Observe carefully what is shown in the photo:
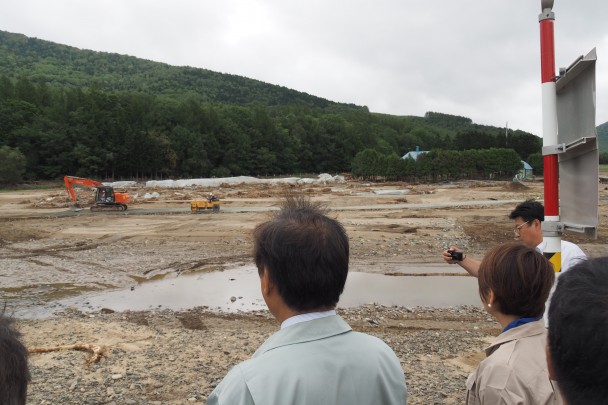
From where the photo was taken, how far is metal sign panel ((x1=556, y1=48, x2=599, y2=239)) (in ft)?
7.68

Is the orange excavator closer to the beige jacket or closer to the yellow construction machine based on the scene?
the yellow construction machine

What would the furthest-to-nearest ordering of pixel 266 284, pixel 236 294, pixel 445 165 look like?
pixel 445 165
pixel 236 294
pixel 266 284

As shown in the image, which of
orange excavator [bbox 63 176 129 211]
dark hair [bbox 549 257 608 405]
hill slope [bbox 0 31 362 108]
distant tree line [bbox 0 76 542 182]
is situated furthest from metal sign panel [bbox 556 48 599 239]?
hill slope [bbox 0 31 362 108]

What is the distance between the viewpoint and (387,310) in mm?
9352

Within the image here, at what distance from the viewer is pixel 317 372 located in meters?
1.47

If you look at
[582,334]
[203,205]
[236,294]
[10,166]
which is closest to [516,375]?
[582,334]

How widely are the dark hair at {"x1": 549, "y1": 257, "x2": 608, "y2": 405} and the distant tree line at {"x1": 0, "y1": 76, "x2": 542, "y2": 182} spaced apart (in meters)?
56.8

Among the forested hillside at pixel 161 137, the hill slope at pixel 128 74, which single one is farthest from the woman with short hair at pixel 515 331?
the hill slope at pixel 128 74

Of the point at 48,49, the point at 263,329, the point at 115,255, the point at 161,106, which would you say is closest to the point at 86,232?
the point at 115,255

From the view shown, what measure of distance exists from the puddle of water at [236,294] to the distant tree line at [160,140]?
4593 cm

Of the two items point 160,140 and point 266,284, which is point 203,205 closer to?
point 266,284

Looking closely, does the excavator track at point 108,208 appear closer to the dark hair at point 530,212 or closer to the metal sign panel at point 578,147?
the dark hair at point 530,212

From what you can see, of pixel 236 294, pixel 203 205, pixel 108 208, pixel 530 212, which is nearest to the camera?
pixel 530 212

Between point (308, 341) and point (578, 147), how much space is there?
6.19 feet
